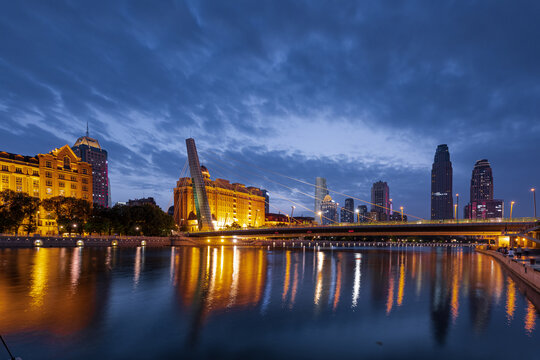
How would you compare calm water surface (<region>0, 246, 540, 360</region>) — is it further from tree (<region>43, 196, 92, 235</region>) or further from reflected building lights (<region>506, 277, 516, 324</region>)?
tree (<region>43, 196, 92, 235</region>)

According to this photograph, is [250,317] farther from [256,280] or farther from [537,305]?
[537,305]

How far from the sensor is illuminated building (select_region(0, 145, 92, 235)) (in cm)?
11419

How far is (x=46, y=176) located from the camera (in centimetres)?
12312

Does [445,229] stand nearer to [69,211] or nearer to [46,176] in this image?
[69,211]

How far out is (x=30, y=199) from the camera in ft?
306

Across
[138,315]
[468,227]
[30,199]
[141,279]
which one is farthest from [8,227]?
[468,227]

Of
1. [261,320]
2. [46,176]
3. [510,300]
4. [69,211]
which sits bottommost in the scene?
[510,300]

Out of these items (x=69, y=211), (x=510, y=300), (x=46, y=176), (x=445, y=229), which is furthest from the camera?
(x=46, y=176)

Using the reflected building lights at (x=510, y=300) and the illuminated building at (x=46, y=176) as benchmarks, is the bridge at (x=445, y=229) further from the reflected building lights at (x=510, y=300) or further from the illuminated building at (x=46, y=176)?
the illuminated building at (x=46, y=176)

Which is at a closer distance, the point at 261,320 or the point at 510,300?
the point at 261,320

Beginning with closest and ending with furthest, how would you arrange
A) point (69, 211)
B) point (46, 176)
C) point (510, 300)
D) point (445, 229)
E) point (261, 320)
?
point (261, 320)
point (510, 300)
point (445, 229)
point (69, 211)
point (46, 176)

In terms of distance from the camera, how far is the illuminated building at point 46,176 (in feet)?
375

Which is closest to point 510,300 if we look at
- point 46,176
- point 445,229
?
point 445,229

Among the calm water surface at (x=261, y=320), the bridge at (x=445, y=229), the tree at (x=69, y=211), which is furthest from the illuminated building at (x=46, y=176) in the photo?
the calm water surface at (x=261, y=320)
